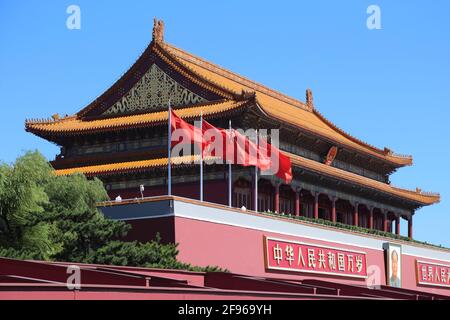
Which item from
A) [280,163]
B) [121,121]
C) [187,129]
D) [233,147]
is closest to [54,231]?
[187,129]

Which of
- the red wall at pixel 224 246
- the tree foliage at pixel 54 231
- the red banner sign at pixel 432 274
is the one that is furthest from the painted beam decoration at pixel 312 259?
the red banner sign at pixel 432 274

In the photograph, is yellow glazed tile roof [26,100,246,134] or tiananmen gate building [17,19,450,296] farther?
yellow glazed tile roof [26,100,246,134]

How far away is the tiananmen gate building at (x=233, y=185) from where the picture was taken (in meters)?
31.0

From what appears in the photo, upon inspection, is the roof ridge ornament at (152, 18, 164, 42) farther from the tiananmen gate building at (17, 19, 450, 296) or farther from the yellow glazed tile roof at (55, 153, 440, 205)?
the yellow glazed tile roof at (55, 153, 440, 205)

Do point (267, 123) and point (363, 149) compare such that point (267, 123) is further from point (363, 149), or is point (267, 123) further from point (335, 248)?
point (363, 149)

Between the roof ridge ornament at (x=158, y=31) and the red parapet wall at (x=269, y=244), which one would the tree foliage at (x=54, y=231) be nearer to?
the red parapet wall at (x=269, y=244)

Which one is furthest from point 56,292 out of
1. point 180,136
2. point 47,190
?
point 180,136

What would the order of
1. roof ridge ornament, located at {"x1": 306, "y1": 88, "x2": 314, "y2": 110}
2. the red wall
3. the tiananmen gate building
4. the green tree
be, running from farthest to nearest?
roof ridge ornament, located at {"x1": 306, "y1": 88, "x2": 314, "y2": 110}
the tiananmen gate building
the red wall
the green tree

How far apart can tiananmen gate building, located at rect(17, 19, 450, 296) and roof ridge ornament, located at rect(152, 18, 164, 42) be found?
6cm

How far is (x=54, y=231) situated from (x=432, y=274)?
26.3 metres

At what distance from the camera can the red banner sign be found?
46.7 metres

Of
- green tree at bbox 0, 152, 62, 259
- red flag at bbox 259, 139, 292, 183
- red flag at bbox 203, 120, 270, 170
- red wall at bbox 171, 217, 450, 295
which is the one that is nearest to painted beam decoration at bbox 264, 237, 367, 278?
red wall at bbox 171, 217, 450, 295

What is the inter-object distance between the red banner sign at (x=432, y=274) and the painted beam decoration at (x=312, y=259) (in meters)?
6.82
